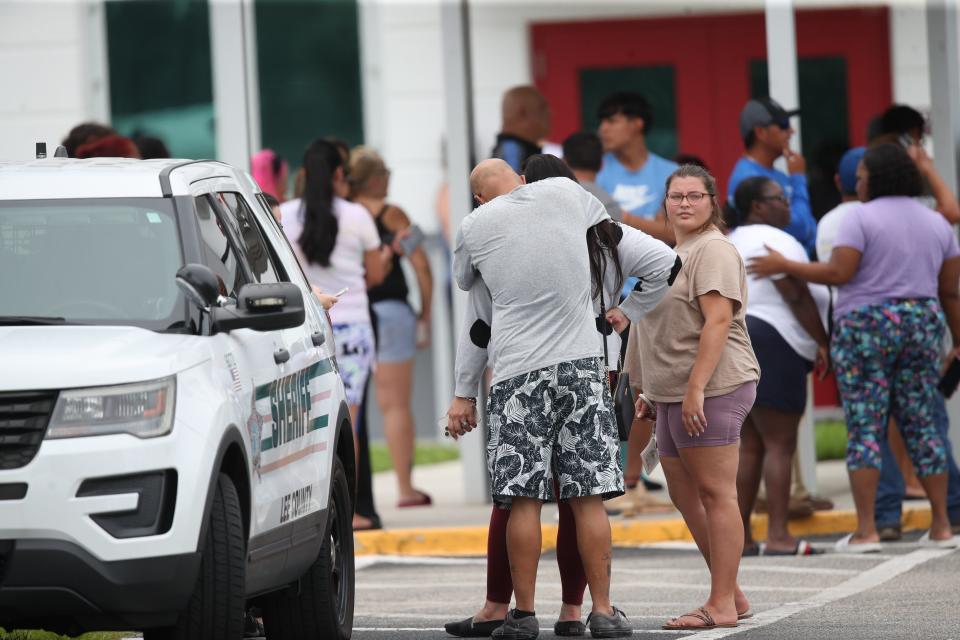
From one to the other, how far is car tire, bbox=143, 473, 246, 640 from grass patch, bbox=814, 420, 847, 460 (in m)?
9.22

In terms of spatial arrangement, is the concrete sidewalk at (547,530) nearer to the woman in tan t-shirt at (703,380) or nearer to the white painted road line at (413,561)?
the white painted road line at (413,561)

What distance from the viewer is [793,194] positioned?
11.8 metres

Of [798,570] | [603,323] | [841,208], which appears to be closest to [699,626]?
[603,323]

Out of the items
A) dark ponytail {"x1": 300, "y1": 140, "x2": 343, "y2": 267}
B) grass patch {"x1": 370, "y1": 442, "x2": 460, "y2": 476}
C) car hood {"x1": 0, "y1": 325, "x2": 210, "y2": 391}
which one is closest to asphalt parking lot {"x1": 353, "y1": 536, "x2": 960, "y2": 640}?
dark ponytail {"x1": 300, "y1": 140, "x2": 343, "y2": 267}

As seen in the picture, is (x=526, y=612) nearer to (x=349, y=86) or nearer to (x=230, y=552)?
(x=230, y=552)

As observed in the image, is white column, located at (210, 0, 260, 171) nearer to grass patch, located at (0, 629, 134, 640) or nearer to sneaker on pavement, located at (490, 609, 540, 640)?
grass patch, located at (0, 629, 134, 640)

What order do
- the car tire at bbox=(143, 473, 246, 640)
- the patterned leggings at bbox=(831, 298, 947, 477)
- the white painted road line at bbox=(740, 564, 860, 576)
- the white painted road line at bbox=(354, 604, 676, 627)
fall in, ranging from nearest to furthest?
1. the car tire at bbox=(143, 473, 246, 640)
2. the white painted road line at bbox=(354, 604, 676, 627)
3. the white painted road line at bbox=(740, 564, 860, 576)
4. the patterned leggings at bbox=(831, 298, 947, 477)

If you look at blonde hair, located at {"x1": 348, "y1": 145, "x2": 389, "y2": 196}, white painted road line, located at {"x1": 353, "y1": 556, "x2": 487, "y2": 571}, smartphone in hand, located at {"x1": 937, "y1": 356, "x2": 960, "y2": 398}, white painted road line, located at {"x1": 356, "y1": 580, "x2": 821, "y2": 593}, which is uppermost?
blonde hair, located at {"x1": 348, "y1": 145, "x2": 389, "y2": 196}

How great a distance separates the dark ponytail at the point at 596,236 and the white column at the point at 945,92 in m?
5.31

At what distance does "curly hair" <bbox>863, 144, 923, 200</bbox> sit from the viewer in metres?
10.9

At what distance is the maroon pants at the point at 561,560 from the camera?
26.8 ft

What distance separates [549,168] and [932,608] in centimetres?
244

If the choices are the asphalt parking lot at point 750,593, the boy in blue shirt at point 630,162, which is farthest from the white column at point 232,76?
the asphalt parking lot at point 750,593

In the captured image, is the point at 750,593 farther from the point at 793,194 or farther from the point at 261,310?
the point at 261,310
